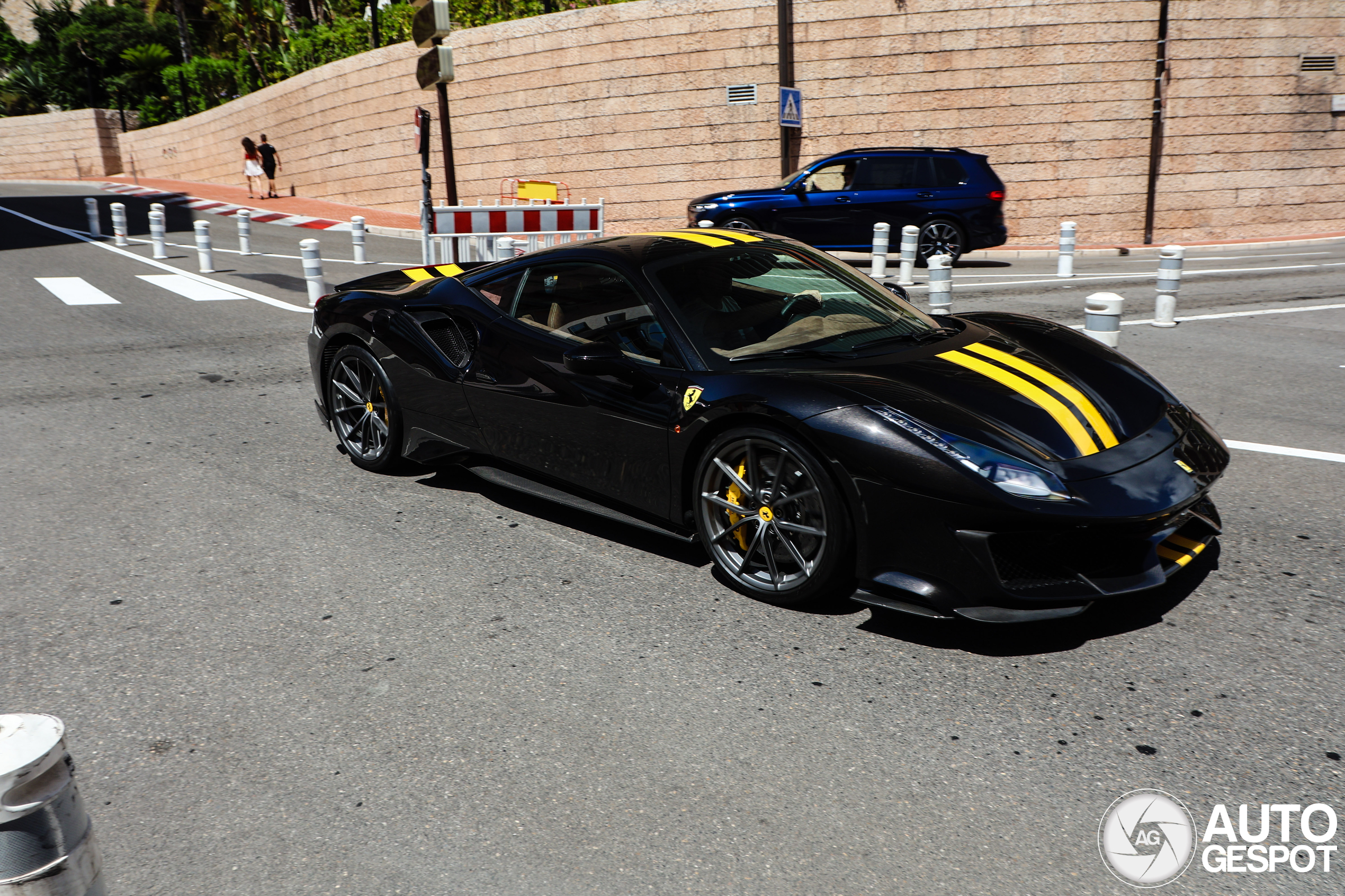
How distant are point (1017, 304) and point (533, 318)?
783 cm

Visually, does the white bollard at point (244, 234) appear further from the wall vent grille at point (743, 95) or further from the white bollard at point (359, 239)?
the wall vent grille at point (743, 95)

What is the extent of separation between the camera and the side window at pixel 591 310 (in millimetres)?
4188

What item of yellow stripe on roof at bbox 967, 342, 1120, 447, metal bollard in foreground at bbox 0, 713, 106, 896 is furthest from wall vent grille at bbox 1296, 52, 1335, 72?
metal bollard in foreground at bbox 0, 713, 106, 896

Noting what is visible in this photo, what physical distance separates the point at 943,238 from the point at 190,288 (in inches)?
404

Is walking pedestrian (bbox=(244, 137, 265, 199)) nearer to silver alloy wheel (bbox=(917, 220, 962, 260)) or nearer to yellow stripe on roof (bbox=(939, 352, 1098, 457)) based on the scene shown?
silver alloy wheel (bbox=(917, 220, 962, 260))

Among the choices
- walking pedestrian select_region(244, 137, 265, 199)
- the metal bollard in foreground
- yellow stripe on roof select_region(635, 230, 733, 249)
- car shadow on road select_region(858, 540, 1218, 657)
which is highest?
walking pedestrian select_region(244, 137, 265, 199)

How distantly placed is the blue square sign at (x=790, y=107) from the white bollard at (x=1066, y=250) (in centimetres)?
700

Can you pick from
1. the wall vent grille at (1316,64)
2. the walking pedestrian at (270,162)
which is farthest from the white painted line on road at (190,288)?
the wall vent grille at (1316,64)

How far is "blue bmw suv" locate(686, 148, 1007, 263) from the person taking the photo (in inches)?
601

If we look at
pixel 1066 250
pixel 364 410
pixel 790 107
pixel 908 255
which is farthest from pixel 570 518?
pixel 790 107

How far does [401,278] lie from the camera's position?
19.1ft

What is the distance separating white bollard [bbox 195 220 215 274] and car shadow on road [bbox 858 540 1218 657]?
41.1ft

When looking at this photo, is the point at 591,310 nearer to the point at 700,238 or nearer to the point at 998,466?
the point at 700,238

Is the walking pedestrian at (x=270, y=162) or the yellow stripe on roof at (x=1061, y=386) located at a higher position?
the walking pedestrian at (x=270, y=162)
